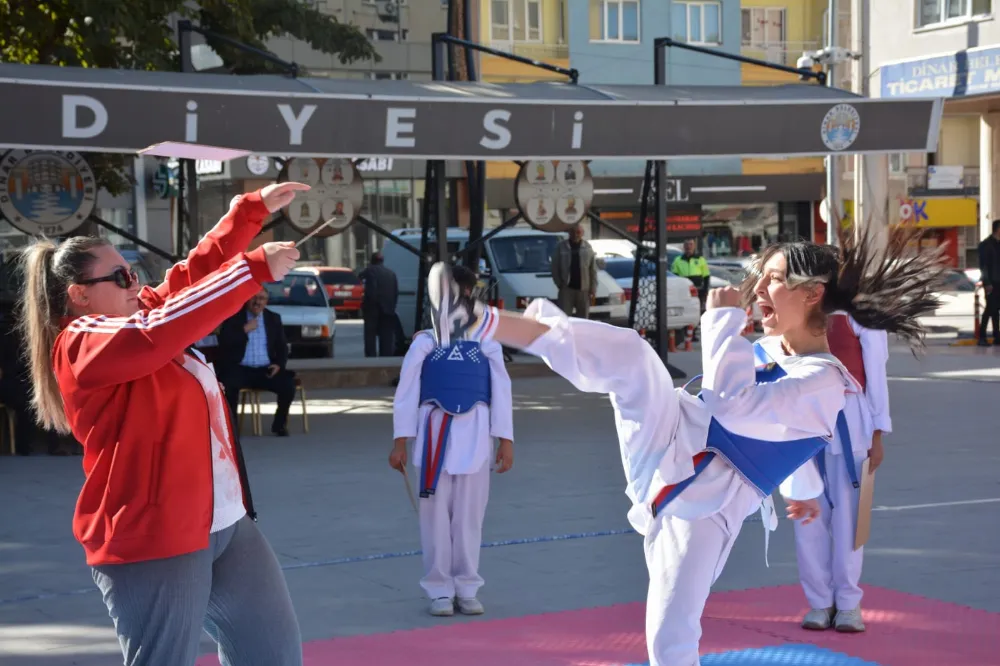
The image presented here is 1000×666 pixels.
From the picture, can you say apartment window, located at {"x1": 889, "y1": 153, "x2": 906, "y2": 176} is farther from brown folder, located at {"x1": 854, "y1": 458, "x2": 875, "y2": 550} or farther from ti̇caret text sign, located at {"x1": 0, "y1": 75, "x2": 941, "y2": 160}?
brown folder, located at {"x1": 854, "y1": 458, "x2": 875, "y2": 550}

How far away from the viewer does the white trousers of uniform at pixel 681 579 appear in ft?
14.0

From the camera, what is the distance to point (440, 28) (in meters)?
45.2

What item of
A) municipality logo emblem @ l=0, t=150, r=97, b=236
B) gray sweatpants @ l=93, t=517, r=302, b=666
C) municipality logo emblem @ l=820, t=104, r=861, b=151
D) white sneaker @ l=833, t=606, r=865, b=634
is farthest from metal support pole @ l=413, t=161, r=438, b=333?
gray sweatpants @ l=93, t=517, r=302, b=666

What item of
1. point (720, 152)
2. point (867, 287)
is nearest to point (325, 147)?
point (720, 152)

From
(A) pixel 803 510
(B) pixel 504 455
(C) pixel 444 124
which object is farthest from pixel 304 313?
(A) pixel 803 510

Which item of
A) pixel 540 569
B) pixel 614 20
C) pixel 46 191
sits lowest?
pixel 540 569

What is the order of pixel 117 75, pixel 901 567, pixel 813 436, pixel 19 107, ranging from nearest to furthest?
pixel 813 436, pixel 901 567, pixel 19 107, pixel 117 75

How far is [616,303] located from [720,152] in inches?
328

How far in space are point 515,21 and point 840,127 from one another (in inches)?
1227

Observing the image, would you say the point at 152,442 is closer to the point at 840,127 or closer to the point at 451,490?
the point at 451,490

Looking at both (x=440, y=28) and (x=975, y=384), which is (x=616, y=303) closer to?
(x=975, y=384)

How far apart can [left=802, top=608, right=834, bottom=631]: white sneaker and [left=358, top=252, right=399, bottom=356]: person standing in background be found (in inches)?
593

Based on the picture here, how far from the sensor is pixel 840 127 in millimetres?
15195

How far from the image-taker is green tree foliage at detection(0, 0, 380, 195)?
16188mm
